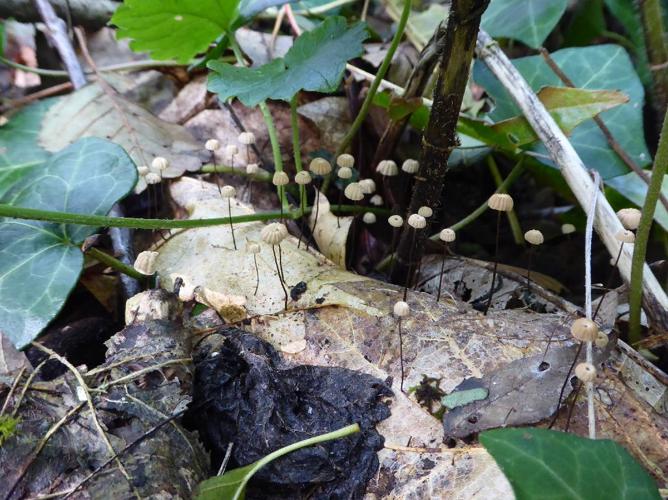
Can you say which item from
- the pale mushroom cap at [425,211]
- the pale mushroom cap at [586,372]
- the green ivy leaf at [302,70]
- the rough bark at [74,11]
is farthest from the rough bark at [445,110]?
the rough bark at [74,11]

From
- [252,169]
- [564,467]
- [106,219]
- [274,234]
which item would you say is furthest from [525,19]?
[564,467]

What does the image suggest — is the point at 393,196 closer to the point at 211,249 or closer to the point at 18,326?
the point at 211,249

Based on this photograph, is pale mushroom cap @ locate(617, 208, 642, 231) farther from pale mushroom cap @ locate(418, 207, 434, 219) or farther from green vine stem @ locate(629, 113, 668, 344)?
pale mushroom cap @ locate(418, 207, 434, 219)

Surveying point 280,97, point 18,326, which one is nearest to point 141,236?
point 18,326

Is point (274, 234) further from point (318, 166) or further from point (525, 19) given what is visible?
point (525, 19)

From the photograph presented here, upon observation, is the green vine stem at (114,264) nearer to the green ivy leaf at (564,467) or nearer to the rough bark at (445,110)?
the rough bark at (445,110)

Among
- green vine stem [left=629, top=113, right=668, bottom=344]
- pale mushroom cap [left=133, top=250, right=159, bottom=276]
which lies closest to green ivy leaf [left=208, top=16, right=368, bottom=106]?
pale mushroom cap [left=133, top=250, right=159, bottom=276]

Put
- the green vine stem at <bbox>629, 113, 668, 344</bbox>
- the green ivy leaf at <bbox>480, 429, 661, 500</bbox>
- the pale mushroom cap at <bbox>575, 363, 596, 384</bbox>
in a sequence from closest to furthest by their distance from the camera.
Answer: the green ivy leaf at <bbox>480, 429, 661, 500</bbox> < the pale mushroom cap at <bbox>575, 363, 596, 384</bbox> < the green vine stem at <bbox>629, 113, 668, 344</bbox>
